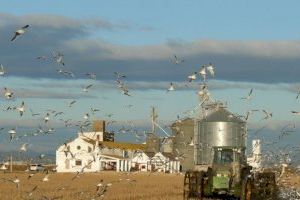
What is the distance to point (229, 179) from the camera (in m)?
26.7

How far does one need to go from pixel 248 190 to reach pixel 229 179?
246cm

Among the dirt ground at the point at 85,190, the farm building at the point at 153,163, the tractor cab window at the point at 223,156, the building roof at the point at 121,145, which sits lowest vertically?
the dirt ground at the point at 85,190

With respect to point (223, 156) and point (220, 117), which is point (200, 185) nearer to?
point (223, 156)

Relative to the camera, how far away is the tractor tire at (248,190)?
24188mm

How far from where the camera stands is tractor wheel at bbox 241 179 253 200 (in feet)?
79.3

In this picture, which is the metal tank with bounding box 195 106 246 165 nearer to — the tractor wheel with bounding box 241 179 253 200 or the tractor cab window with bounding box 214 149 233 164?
the tractor cab window with bounding box 214 149 233 164

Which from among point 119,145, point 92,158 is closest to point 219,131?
point 92,158

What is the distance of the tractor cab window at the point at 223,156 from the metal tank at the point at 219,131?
117ft

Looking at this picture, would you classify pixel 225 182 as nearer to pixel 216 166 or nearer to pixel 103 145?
pixel 216 166

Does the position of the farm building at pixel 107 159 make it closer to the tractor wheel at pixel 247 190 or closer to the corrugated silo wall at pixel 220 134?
the corrugated silo wall at pixel 220 134

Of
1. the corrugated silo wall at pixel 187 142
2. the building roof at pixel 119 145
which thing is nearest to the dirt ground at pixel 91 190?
the corrugated silo wall at pixel 187 142

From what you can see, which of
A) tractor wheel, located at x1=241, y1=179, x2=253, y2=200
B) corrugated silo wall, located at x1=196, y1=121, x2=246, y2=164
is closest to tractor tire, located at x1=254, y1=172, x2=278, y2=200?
tractor wheel, located at x1=241, y1=179, x2=253, y2=200

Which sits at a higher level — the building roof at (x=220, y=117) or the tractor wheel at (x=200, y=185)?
the building roof at (x=220, y=117)

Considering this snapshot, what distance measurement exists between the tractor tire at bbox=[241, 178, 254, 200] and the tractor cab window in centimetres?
252
